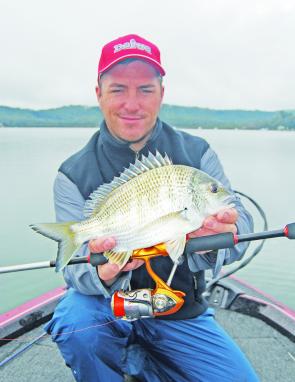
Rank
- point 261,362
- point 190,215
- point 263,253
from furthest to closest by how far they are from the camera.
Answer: point 263,253 → point 261,362 → point 190,215

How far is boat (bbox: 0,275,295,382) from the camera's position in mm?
3059

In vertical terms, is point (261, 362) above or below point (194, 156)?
below

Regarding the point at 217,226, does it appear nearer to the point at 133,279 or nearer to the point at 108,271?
the point at 108,271

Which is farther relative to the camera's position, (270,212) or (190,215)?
(270,212)

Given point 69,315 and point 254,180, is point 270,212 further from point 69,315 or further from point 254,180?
point 69,315

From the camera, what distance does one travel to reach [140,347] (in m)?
2.81

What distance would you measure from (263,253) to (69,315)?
20.8 feet

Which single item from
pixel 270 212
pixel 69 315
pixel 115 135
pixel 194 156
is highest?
pixel 115 135

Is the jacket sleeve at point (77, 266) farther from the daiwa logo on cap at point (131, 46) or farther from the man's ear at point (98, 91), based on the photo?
the daiwa logo on cap at point (131, 46)

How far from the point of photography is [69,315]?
8.05 feet

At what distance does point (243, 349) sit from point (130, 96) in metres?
2.28

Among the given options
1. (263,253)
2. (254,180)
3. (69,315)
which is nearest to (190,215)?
(69,315)

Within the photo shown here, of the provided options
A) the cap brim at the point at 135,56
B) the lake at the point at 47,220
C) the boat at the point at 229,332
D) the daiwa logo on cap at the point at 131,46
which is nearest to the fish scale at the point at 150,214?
the cap brim at the point at 135,56

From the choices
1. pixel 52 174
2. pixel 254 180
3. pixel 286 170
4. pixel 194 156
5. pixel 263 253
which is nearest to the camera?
pixel 194 156
